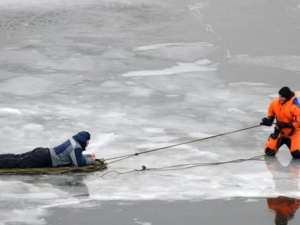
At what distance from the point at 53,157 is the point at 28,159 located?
36 cm

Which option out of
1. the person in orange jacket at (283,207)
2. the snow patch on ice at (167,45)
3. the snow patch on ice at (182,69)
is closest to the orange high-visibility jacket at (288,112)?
the person in orange jacket at (283,207)

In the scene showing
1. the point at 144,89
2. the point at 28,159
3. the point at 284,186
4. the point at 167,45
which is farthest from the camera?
the point at 167,45

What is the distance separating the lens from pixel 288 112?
11.9 m

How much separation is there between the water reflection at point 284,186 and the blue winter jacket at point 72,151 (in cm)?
279

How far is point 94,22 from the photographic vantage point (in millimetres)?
20516

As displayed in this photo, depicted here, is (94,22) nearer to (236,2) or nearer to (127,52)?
(127,52)

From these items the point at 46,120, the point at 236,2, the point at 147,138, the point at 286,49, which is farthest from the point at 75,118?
the point at 236,2

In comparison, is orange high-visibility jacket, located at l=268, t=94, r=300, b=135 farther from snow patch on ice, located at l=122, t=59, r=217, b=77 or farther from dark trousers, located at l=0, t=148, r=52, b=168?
snow patch on ice, located at l=122, t=59, r=217, b=77

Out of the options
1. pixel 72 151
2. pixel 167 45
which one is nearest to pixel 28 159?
pixel 72 151

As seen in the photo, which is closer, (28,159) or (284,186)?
(284,186)

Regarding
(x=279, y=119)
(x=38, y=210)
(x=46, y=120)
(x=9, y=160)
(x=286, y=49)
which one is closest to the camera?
(x=38, y=210)

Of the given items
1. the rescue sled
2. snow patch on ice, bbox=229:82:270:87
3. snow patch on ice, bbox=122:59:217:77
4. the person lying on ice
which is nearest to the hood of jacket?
the person lying on ice

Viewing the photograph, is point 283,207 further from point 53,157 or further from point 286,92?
point 53,157

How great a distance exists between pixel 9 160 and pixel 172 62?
693 centimetres
